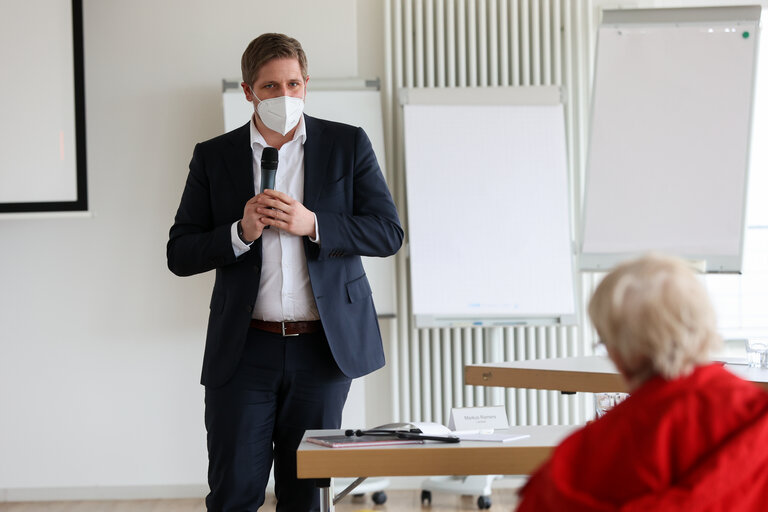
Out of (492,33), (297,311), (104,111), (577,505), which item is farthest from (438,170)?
(577,505)

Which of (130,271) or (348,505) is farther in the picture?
(130,271)

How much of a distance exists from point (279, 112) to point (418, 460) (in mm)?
1006

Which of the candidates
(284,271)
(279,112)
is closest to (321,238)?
(284,271)

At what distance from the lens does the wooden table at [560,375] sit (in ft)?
7.81

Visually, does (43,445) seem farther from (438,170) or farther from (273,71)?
(273,71)

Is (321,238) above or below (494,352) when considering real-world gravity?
above

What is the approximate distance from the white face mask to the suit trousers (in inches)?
21.4

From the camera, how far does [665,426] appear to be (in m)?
1.08

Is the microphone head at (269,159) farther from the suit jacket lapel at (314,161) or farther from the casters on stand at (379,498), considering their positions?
the casters on stand at (379,498)

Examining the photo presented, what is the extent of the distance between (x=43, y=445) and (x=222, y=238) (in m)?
2.72

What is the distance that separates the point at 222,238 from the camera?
215cm

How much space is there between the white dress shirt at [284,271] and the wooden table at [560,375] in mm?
657

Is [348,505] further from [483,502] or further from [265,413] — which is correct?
[265,413]

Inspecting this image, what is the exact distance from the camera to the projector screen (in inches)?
158
